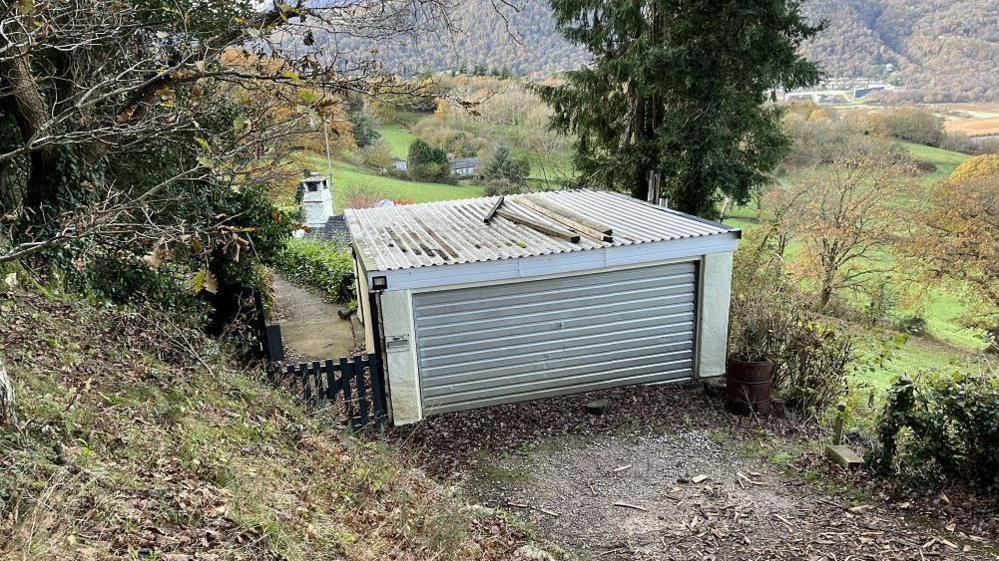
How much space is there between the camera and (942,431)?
5.82 m

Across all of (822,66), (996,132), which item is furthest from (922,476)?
(996,132)

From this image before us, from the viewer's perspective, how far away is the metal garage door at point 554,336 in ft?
27.2

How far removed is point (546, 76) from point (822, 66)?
20.9 ft

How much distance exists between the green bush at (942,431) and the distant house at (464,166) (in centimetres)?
3025

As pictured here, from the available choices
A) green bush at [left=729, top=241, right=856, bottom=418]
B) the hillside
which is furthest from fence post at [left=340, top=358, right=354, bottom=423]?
green bush at [left=729, top=241, right=856, bottom=418]

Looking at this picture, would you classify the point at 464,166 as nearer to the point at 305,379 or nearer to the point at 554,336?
the point at 554,336

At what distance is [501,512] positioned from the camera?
5.90m

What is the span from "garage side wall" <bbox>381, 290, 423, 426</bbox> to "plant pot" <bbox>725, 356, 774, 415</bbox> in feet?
13.8

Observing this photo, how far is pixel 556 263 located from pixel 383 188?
27.5 meters

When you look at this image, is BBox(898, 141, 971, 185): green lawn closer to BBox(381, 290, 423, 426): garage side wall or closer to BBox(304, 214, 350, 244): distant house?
BBox(304, 214, 350, 244): distant house

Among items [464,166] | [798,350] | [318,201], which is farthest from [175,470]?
[464,166]

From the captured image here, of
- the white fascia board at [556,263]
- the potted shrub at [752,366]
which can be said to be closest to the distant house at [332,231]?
the white fascia board at [556,263]

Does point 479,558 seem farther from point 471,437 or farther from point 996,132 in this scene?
point 996,132

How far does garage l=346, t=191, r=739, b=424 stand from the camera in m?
7.89
